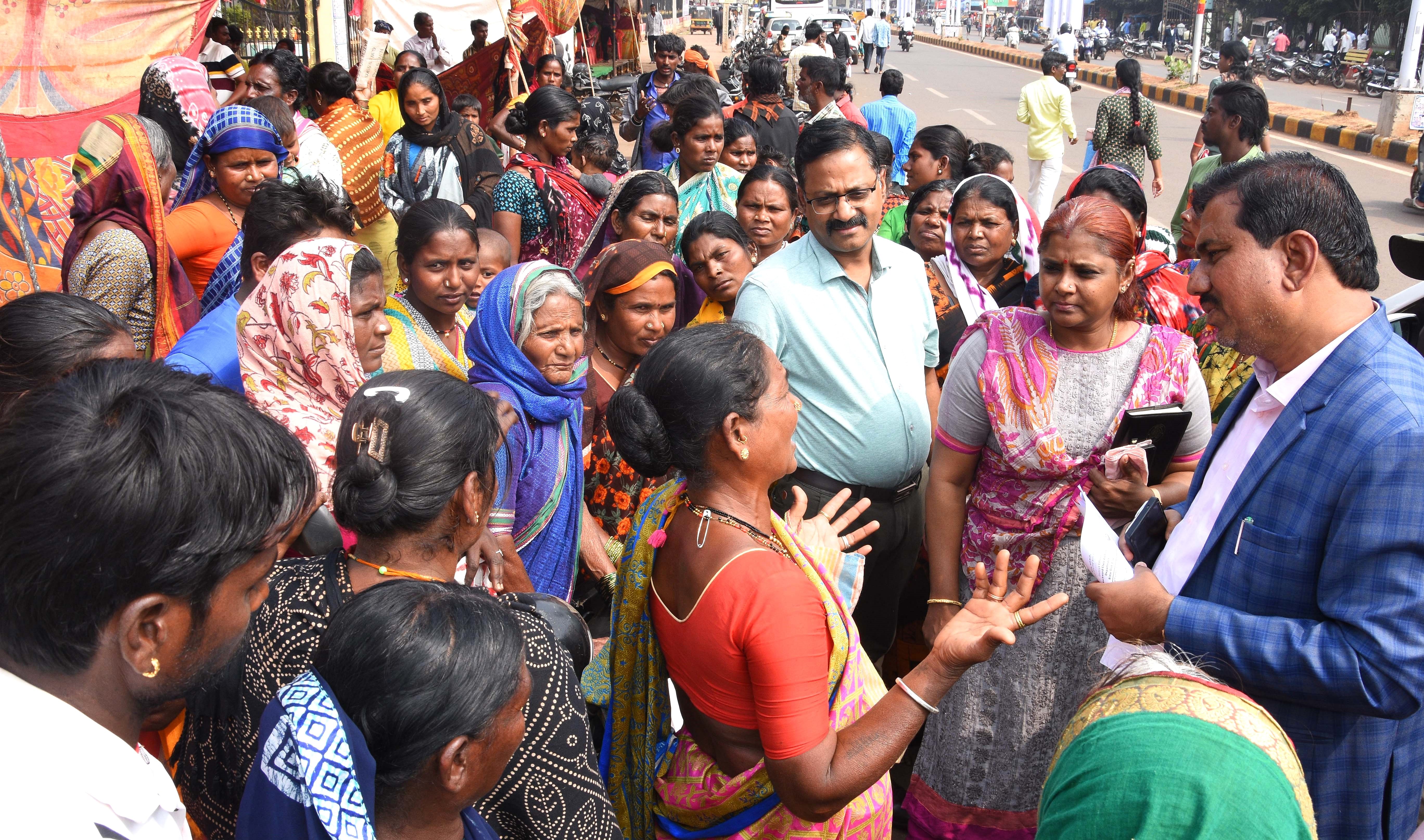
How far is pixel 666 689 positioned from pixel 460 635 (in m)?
0.85

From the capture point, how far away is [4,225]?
4.34 m

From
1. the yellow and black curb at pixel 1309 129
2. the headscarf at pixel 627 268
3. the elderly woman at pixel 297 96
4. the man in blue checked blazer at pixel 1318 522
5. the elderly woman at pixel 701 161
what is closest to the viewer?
the man in blue checked blazer at pixel 1318 522

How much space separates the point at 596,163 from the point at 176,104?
2354 millimetres

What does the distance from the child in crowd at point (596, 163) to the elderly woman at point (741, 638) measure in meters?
3.91

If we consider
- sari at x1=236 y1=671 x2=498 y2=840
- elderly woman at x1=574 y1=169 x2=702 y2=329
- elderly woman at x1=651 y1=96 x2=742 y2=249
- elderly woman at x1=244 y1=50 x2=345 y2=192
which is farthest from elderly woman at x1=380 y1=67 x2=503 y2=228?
sari at x1=236 y1=671 x2=498 y2=840

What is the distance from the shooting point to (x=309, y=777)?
1120 millimetres

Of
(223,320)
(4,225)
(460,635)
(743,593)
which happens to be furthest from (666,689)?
(4,225)

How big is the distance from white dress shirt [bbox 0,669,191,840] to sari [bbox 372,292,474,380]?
1871 millimetres

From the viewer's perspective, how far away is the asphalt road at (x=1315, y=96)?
20.1 meters

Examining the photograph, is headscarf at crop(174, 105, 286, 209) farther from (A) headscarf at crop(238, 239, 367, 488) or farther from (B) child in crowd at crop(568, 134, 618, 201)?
(B) child in crowd at crop(568, 134, 618, 201)

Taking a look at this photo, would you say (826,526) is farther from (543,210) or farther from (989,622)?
(543,210)

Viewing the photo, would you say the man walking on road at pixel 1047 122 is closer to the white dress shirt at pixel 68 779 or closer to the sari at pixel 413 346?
the sari at pixel 413 346

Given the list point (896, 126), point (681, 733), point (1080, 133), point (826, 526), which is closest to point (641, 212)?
point (826, 526)

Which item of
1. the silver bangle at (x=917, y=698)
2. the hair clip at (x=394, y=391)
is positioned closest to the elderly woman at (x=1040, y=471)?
the silver bangle at (x=917, y=698)
